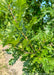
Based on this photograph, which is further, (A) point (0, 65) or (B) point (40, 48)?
(A) point (0, 65)

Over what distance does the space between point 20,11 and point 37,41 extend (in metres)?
0.53

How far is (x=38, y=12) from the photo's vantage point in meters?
1.93

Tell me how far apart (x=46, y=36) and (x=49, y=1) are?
709mm

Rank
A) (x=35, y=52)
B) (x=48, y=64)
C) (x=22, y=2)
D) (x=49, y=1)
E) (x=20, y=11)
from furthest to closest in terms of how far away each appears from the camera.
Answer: (x=49, y=1), (x=35, y=52), (x=48, y=64), (x=20, y=11), (x=22, y=2)

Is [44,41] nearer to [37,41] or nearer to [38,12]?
[37,41]

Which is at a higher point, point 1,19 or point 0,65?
point 1,19

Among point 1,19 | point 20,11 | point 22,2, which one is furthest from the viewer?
point 1,19

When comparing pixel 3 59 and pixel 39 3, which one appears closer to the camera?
pixel 39 3

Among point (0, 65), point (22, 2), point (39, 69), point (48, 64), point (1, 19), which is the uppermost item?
point (22, 2)

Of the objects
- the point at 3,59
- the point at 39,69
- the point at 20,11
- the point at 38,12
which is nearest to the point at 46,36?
the point at 20,11

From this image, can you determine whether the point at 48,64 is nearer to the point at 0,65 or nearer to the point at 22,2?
the point at 22,2

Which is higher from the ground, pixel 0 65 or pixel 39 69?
pixel 39 69

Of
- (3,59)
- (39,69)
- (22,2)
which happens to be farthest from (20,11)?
(3,59)

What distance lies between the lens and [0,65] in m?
5.16
